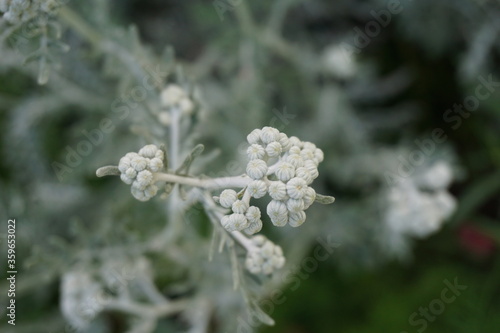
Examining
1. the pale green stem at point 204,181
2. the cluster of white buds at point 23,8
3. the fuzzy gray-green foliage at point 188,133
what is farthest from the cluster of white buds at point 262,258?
the cluster of white buds at point 23,8

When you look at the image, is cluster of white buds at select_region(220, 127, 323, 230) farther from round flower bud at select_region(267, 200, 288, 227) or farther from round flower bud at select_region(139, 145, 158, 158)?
round flower bud at select_region(139, 145, 158, 158)

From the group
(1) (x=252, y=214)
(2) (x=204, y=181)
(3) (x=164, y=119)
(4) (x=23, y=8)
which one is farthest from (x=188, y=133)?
(1) (x=252, y=214)

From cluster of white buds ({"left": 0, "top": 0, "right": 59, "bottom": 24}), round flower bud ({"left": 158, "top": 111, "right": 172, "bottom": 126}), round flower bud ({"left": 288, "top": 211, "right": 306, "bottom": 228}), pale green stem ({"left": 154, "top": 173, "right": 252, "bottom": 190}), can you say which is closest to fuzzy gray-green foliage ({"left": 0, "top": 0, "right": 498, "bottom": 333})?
round flower bud ({"left": 158, "top": 111, "right": 172, "bottom": 126})

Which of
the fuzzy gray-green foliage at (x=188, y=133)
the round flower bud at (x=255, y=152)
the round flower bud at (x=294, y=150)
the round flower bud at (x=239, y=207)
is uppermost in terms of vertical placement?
the round flower bud at (x=294, y=150)

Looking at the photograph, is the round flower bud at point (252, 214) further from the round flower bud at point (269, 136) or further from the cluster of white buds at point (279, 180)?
the round flower bud at point (269, 136)

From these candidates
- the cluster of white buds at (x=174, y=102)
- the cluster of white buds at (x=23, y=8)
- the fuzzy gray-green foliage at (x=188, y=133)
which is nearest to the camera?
the cluster of white buds at (x=23, y=8)

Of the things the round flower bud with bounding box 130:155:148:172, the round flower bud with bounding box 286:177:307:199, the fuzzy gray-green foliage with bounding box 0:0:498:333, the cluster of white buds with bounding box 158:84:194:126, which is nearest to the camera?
the round flower bud with bounding box 286:177:307:199
